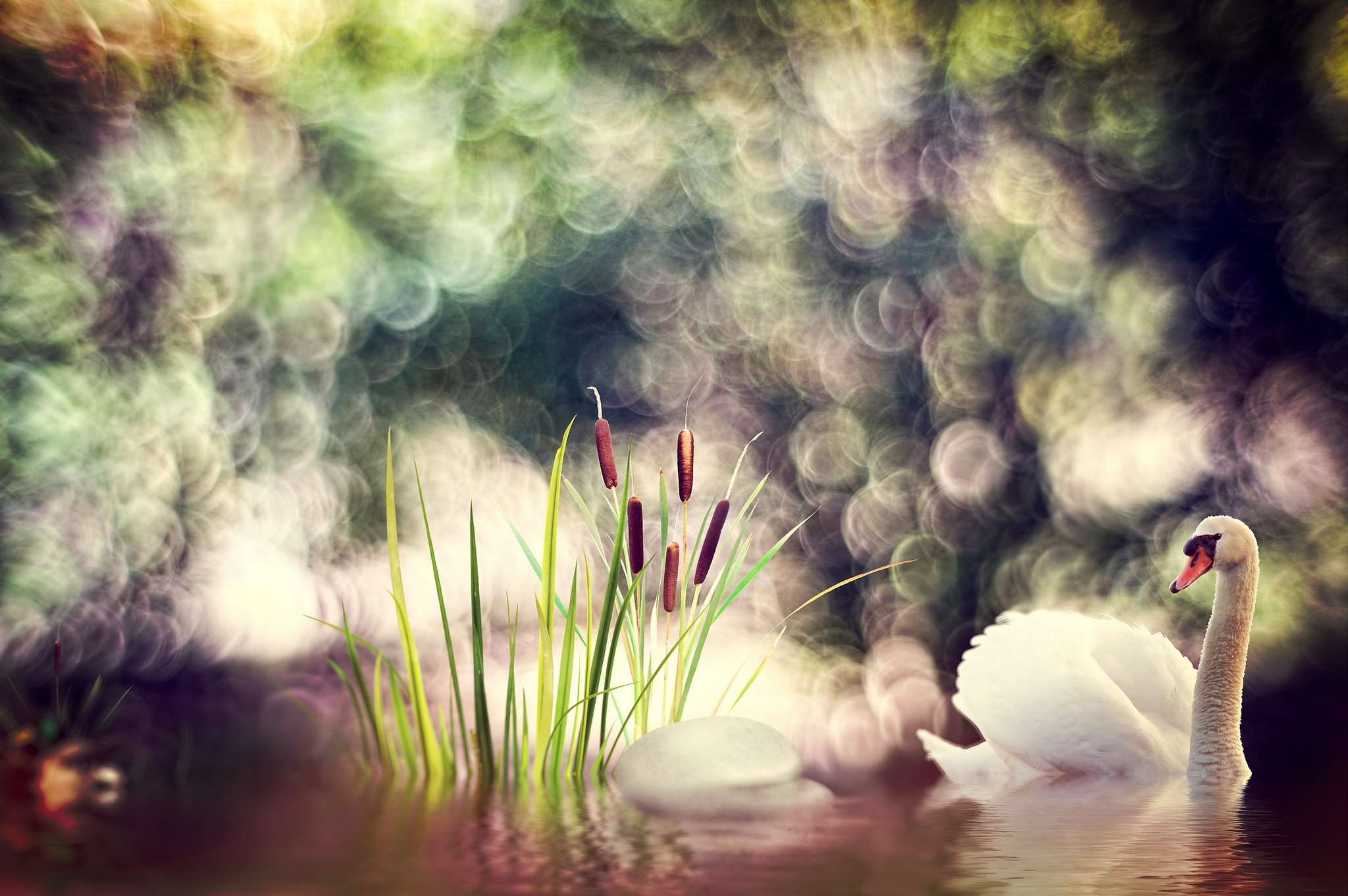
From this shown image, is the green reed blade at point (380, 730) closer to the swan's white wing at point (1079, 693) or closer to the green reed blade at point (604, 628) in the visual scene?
the green reed blade at point (604, 628)

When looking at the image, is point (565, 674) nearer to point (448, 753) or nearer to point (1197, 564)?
point (448, 753)

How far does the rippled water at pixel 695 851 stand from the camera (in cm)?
114

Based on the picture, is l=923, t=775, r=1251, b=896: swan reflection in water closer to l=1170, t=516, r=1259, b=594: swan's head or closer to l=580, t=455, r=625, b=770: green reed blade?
l=1170, t=516, r=1259, b=594: swan's head

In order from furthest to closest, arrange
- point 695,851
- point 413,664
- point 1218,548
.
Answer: point 1218,548, point 413,664, point 695,851

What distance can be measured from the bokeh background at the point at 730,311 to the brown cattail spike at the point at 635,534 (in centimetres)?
127

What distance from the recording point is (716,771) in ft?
6.25

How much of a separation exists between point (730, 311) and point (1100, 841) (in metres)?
2.87

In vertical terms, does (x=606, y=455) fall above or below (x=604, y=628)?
above

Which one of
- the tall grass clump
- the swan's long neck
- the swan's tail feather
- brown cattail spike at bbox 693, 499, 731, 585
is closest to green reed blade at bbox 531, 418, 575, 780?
the tall grass clump

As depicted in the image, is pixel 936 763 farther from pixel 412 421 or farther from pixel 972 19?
pixel 972 19

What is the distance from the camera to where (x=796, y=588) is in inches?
153

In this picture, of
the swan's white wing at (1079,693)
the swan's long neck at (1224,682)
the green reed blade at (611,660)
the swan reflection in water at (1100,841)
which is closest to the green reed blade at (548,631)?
the green reed blade at (611,660)

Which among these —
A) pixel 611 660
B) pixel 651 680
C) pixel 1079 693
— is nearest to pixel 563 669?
pixel 611 660

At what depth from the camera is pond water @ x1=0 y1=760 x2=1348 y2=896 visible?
1137 mm
